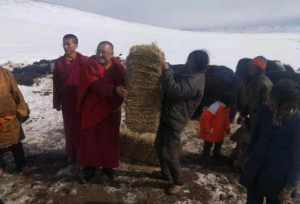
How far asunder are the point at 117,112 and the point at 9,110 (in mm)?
1361

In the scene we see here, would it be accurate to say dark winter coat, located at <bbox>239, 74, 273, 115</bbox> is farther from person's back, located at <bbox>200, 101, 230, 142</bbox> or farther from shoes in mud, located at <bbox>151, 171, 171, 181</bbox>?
shoes in mud, located at <bbox>151, 171, 171, 181</bbox>

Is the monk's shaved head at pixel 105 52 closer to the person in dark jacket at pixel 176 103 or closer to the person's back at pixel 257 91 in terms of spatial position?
the person in dark jacket at pixel 176 103

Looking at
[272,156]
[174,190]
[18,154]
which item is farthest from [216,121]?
[18,154]

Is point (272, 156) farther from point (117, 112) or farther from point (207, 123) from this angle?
point (207, 123)

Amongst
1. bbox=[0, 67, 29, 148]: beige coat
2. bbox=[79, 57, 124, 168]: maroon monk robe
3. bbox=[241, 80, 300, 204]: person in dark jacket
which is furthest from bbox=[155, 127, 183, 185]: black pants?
bbox=[0, 67, 29, 148]: beige coat

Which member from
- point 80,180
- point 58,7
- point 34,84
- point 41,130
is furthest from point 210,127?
point 58,7

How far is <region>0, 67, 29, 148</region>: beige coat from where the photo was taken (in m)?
4.64

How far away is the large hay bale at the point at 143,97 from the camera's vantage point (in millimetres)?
4453

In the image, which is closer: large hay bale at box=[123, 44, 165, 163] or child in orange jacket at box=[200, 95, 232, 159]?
large hay bale at box=[123, 44, 165, 163]

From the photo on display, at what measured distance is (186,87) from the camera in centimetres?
399

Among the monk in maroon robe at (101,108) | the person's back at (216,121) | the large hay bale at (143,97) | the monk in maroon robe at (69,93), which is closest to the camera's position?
the monk in maroon robe at (101,108)

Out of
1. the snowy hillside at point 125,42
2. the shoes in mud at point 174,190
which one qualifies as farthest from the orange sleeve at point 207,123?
the snowy hillside at point 125,42

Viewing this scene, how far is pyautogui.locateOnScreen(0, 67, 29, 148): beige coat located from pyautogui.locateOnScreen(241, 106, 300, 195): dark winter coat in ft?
9.80

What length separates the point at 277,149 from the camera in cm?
291
